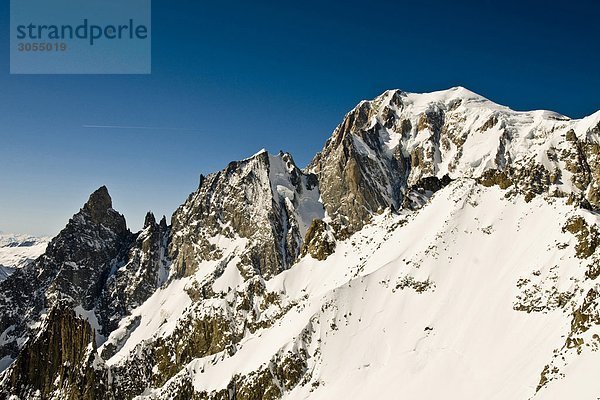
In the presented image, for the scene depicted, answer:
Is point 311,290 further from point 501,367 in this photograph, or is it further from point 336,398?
point 501,367

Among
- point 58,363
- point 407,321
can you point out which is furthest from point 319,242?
point 58,363

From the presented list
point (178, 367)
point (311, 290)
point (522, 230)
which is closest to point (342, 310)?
point (311, 290)

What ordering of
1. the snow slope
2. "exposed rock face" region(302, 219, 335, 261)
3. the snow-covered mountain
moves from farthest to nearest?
"exposed rock face" region(302, 219, 335, 261), the snow slope, the snow-covered mountain

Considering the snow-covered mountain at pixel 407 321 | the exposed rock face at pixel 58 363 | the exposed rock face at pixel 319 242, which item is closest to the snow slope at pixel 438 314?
the snow-covered mountain at pixel 407 321

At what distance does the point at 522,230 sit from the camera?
9825cm

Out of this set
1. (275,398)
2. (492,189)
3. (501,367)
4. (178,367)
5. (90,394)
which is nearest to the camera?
(501,367)

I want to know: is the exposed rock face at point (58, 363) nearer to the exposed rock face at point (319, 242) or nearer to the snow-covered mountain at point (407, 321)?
the snow-covered mountain at point (407, 321)

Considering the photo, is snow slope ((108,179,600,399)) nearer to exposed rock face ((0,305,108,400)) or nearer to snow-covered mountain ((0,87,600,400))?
snow-covered mountain ((0,87,600,400))

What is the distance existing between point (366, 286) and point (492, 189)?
3687 cm

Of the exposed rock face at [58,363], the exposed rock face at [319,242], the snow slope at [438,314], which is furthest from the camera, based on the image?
the exposed rock face at [319,242]

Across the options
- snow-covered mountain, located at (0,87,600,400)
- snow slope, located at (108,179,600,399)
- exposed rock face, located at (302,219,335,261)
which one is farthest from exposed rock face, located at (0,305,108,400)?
exposed rock face, located at (302,219,335,261)

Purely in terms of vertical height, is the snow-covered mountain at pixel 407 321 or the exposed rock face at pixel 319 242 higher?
the exposed rock face at pixel 319 242

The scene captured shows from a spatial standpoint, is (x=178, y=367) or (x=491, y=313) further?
(x=178, y=367)

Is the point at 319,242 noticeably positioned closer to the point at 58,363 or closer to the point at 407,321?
the point at 407,321
